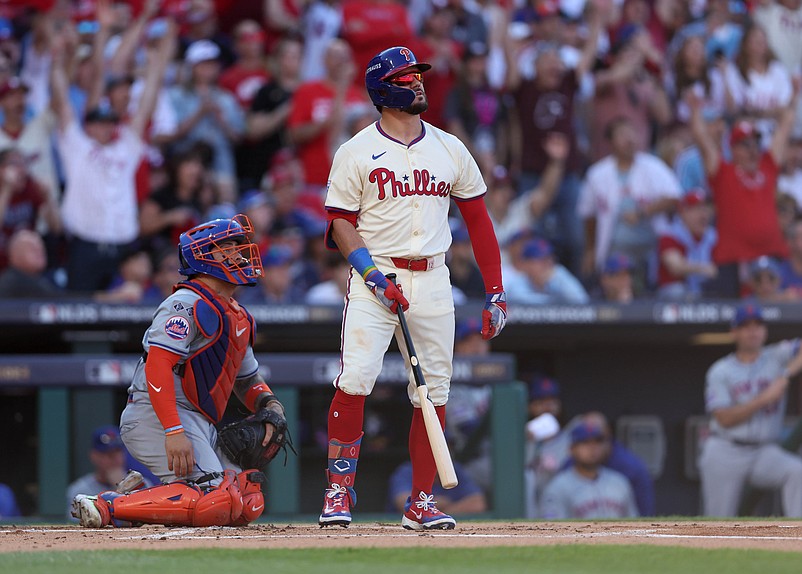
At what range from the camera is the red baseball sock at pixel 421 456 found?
517 centimetres

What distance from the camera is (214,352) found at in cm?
530

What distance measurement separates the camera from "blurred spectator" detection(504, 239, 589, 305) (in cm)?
926

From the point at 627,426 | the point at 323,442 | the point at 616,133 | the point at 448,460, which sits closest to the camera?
the point at 448,460

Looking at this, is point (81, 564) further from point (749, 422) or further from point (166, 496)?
point (749, 422)

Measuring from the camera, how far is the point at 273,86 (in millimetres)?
10102

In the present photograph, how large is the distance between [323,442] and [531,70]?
13.5 feet

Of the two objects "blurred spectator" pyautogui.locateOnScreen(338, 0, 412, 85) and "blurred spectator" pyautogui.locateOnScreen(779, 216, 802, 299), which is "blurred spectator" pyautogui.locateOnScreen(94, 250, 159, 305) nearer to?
"blurred spectator" pyautogui.locateOnScreen(338, 0, 412, 85)

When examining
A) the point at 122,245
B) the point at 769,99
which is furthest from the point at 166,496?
the point at 769,99

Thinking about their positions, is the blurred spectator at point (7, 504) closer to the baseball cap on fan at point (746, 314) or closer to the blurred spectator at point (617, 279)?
the blurred spectator at point (617, 279)

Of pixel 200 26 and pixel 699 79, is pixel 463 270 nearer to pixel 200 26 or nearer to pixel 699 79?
pixel 200 26

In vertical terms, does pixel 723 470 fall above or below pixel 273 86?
below

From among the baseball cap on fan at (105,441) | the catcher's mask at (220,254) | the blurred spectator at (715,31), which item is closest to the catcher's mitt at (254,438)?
the catcher's mask at (220,254)

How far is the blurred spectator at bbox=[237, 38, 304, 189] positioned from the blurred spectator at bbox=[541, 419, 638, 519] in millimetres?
3012

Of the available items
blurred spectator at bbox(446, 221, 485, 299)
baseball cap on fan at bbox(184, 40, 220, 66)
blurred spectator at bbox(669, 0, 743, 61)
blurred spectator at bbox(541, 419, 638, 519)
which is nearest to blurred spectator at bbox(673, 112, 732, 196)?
blurred spectator at bbox(669, 0, 743, 61)
